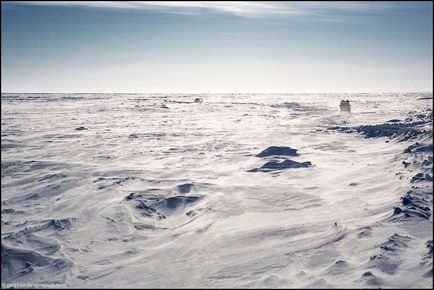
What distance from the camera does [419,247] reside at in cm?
536

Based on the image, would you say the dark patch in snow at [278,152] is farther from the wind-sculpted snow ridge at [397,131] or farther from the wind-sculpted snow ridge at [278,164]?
the wind-sculpted snow ridge at [397,131]

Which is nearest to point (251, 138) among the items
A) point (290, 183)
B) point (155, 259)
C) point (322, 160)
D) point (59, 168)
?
point (322, 160)

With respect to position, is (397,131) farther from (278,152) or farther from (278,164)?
(278,164)

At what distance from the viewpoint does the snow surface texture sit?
519 cm

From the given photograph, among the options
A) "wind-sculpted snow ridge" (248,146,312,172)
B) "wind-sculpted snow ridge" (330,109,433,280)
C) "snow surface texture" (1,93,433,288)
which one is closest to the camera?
"wind-sculpted snow ridge" (330,109,433,280)

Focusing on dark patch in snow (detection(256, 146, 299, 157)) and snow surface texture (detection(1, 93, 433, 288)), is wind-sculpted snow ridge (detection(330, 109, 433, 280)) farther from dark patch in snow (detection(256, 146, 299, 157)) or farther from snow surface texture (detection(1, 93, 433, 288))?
dark patch in snow (detection(256, 146, 299, 157))

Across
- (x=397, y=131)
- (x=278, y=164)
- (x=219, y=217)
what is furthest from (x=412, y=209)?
(x=397, y=131)

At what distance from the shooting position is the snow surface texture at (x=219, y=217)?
5188 mm

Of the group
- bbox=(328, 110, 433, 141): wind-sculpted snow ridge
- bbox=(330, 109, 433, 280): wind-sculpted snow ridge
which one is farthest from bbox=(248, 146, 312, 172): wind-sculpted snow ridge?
bbox=(328, 110, 433, 141): wind-sculpted snow ridge

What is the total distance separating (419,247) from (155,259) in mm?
4176

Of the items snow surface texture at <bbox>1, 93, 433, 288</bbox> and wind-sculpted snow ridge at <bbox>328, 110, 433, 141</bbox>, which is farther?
wind-sculpted snow ridge at <bbox>328, 110, 433, 141</bbox>

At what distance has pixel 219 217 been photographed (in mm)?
7258

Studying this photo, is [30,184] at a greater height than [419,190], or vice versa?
[419,190]

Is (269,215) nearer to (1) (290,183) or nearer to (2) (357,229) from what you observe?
(2) (357,229)
